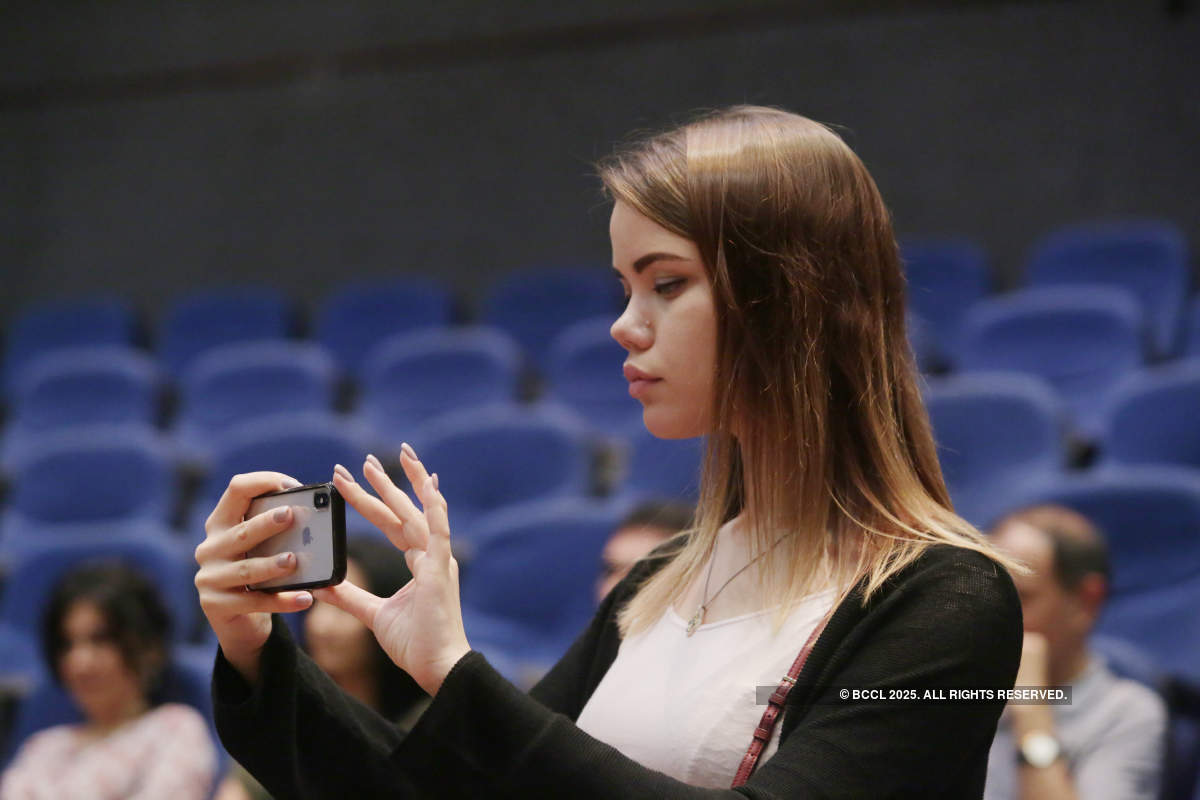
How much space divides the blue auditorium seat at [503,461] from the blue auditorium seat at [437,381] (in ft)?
2.01

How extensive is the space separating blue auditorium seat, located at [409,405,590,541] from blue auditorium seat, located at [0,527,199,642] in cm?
57

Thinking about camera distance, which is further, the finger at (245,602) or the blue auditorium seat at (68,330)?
the blue auditorium seat at (68,330)

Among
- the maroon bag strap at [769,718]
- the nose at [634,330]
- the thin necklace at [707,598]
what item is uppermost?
the nose at [634,330]

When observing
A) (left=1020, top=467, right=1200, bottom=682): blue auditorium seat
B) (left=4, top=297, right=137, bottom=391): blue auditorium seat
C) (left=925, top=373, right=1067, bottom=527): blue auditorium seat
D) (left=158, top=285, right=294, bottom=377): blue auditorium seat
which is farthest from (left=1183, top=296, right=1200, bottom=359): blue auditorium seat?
(left=4, top=297, right=137, bottom=391): blue auditorium seat

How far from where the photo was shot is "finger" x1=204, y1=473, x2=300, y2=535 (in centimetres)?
72

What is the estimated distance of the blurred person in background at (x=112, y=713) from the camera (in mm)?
1653

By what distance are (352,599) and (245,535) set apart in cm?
7

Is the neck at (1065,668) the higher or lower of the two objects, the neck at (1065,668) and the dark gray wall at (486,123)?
the lower

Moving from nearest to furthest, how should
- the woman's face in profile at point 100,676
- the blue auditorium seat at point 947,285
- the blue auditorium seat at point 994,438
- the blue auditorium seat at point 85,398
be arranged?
the woman's face in profile at point 100,676, the blue auditorium seat at point 994,438, the blue auditorium seat at point 947,285, the blue auditorium seat at point 85,398

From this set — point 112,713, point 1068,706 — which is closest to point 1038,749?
point 1068,706

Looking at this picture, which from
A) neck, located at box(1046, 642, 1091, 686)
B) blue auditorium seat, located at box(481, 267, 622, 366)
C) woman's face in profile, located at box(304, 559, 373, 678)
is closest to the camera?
neck, located at box(1046, 642, 1091, 686)

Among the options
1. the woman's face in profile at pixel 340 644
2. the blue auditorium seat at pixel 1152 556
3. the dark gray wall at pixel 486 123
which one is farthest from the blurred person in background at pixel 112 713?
the dark gray wall at pixel 486 123

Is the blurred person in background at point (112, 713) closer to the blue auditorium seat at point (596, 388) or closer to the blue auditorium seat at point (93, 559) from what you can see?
the blue auditorium seat at point (93, 559)

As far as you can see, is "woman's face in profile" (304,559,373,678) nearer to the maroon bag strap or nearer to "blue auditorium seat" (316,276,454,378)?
the maroon bag strap
